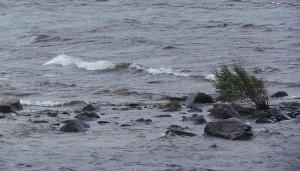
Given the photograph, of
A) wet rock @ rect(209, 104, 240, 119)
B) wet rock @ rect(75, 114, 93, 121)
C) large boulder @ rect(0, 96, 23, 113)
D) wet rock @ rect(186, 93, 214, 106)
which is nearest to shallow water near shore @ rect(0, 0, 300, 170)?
wet rock @ rect(75, 114, 93, 121)

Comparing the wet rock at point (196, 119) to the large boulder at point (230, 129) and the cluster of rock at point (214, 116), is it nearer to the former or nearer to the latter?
the cluster of rock at point (214, 116)

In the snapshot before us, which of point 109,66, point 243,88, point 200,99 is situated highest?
point 243,88

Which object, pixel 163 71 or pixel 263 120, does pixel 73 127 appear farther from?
pixel 163 71

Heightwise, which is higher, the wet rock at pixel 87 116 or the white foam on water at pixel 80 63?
the wet rock at pixel 87 116

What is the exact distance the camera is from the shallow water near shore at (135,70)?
11.8 meters

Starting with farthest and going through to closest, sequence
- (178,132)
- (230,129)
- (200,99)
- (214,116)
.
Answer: (200,99) < (214,116) < (178,132) < (230,129)

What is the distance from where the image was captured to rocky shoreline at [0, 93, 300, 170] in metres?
12.9

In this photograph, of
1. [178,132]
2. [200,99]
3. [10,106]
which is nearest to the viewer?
[178,132]

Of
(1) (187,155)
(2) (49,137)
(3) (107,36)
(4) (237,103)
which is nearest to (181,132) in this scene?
(1) (187,155)

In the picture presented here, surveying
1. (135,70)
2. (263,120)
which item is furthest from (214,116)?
(135,70)

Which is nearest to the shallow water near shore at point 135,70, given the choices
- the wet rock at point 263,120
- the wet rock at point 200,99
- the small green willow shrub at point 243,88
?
the wet rock at point 263,120

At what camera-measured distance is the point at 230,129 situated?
1315 centimetres

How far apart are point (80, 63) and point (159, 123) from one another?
55.1ft

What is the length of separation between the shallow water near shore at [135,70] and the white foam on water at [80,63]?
0.06 meters
